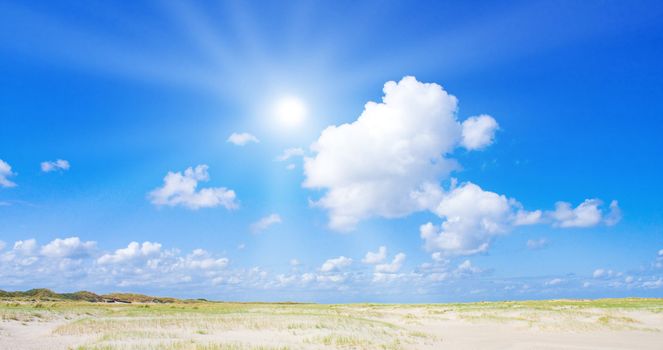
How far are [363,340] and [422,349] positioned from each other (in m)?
3.21

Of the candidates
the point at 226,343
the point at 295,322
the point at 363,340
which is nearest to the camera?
the point at 226,343

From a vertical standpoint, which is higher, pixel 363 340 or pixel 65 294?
pixel 65 294

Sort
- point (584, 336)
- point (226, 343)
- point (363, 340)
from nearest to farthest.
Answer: point (226, 343) → point (363, 340) → point (584, 336)

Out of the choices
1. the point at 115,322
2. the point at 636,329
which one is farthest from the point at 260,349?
the point at 636,329

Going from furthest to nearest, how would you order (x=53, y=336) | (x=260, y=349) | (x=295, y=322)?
1. (x=295, y=322)
2. (x=53, y=336)
3. (x=260, y=349)

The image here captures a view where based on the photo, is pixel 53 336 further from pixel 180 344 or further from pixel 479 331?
pixel 479 331

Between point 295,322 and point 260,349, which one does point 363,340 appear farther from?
point 295,322

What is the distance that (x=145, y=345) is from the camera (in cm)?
2245

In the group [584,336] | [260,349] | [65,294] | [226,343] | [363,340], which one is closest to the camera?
[260,349]

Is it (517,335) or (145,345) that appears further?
(517,335)

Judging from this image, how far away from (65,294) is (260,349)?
11858 centimetres

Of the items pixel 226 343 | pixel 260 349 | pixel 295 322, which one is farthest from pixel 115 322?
pixel 260 349

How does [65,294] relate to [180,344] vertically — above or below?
above

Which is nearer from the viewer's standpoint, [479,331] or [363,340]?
[363,340]
